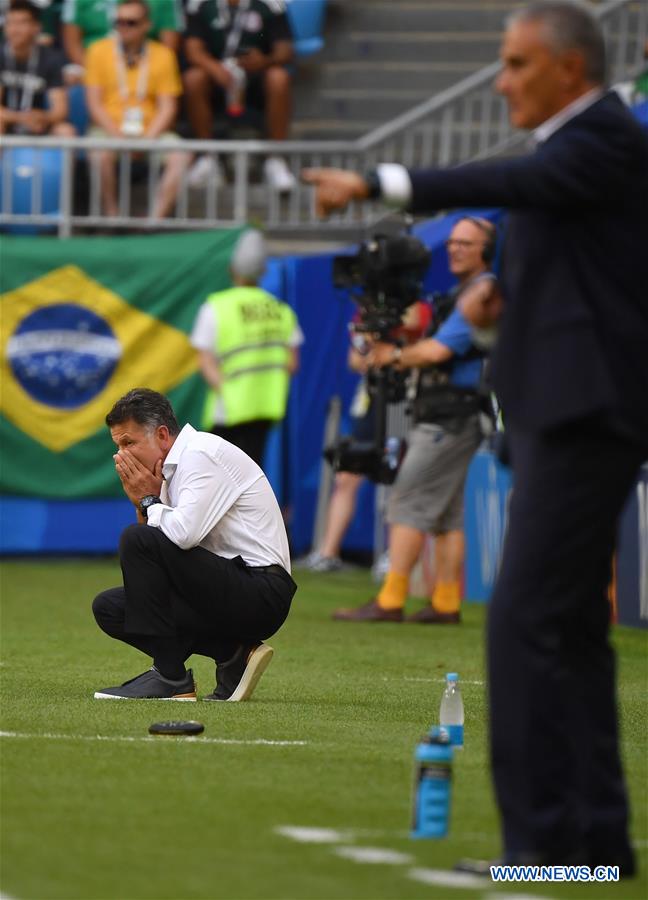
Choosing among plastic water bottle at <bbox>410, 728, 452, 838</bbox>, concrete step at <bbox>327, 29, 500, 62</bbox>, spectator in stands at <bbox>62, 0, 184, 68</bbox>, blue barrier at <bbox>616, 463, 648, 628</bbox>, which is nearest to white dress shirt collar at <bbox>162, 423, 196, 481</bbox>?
plastic water bottle at <bbox>410, 728, 452, 838</bbox>

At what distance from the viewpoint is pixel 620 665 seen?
30.6 feet

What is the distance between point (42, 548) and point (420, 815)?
11336 millimetres

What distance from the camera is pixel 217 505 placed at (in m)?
7.04

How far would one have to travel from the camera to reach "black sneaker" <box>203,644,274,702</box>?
7180mm

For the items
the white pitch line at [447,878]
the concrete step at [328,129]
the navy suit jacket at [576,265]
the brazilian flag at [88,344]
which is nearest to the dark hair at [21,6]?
the brazilian flag at [88,344]

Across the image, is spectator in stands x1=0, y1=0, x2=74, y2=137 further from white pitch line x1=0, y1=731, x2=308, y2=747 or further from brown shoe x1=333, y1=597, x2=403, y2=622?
white pitch line x1=0, y1=731, x2=308, y2=747

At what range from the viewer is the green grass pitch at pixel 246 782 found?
417 centimetres

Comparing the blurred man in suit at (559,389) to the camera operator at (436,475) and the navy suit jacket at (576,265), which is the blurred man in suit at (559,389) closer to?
the navy suit jacket at (576,265)

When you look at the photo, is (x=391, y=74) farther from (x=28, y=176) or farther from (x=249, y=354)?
(x=249, y=354)

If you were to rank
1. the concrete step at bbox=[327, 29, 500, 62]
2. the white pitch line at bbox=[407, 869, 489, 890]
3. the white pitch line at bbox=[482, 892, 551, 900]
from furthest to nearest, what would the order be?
1. the concrete step at bbox=[327, 29, 500, 62]
2. the white pitch line at bbox=[407, 869, 489, 890]
3. the white pitch line at bbox=[482, 892, 551, 900]

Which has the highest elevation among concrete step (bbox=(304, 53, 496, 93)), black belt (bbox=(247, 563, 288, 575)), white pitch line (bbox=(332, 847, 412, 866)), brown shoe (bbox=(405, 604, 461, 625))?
concrete step (bbox=(304, 53, 496, 93))

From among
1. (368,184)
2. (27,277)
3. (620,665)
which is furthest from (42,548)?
(368,184)

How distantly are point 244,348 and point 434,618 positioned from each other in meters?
3.43
